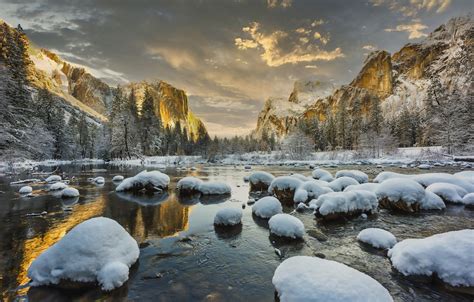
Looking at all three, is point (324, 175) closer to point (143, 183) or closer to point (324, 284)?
point (143, 183)

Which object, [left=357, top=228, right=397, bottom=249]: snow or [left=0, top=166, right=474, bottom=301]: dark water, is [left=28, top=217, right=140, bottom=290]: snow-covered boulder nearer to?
[left=0, top=166, right=474, bottom=301]: dark water

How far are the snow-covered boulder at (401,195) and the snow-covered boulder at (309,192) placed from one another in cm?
287

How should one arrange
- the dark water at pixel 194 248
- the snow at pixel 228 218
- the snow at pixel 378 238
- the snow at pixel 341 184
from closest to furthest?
the dark water at pixel 194 248 < the snow at pixel 378 238 < the snow at pixel 228 218 < the snow at pixel 341 184

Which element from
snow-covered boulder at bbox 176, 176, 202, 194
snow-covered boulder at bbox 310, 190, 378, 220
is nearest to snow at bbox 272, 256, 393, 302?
snow-covered boulder at bbox 310, 190, 378, 220

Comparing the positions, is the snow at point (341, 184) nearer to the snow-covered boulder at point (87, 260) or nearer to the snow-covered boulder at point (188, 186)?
the snow-covered boulder at point (188, 186)

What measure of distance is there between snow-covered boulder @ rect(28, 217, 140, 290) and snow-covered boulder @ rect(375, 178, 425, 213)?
1250 centimetres

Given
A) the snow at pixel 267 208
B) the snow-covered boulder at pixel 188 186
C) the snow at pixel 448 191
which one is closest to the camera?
the snow at pixel 267 208

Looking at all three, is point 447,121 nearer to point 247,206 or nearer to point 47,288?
point 247,206

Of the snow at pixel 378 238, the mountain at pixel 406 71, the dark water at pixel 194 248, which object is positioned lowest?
the dark water at pixel 194 248

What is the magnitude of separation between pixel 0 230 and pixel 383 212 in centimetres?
1714

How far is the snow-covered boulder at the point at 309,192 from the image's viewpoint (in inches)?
552

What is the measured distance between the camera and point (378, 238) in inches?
304

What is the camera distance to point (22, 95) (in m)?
28.5

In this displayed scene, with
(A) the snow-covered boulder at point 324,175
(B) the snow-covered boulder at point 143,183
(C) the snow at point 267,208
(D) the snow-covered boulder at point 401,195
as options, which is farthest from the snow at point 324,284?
(A) the snow-covered boulder at point 324,175
